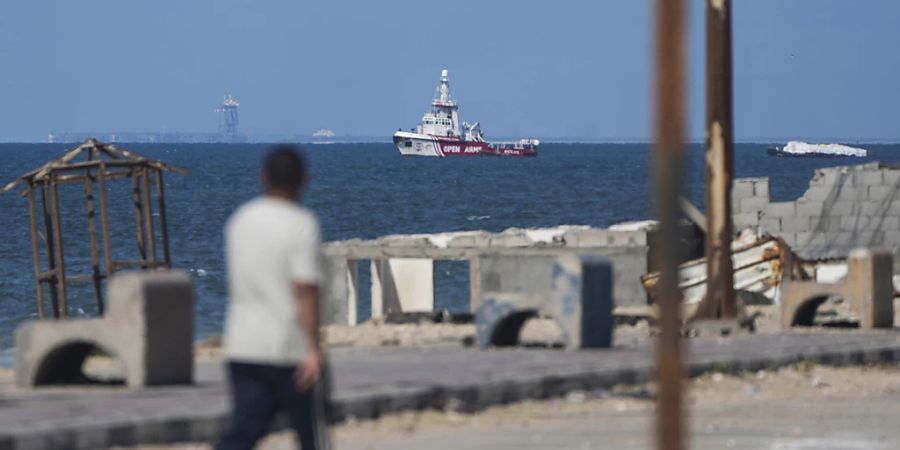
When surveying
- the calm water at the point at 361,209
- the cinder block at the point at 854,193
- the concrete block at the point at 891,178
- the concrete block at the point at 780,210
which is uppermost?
the concrete block at the point at 891,178

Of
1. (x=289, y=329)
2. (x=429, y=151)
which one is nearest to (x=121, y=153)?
(x=289, y=329)

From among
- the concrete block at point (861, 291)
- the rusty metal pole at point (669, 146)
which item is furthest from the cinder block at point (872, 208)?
the rusty metal pole at point (669, 146)

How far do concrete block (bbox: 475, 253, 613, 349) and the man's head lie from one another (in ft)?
22.6

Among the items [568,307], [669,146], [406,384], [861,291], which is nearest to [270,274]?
[669,146]

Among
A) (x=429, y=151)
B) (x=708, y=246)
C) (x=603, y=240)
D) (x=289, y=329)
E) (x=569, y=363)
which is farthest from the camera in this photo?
(x=429, y=151)

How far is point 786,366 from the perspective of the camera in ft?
48.1

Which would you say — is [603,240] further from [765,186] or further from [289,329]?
[289,329]

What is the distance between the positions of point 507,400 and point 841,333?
237 inches

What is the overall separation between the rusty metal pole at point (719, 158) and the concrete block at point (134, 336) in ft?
25.2

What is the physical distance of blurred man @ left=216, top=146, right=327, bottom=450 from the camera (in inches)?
290

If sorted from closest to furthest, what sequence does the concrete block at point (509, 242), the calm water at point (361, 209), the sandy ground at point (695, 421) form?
the sandy ground at point (695, 421) → the concrete block at point (509, 242) → the calm water at point (361, 209)

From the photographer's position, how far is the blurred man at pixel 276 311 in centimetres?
736

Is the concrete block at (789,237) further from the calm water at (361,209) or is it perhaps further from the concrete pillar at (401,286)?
the calm water at (361,209)

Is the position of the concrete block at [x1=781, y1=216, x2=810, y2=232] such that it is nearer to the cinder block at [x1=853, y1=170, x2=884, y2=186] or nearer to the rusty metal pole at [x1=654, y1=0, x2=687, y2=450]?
the cinder block at [x1=853, y1=170, x2=884, y2=186]
